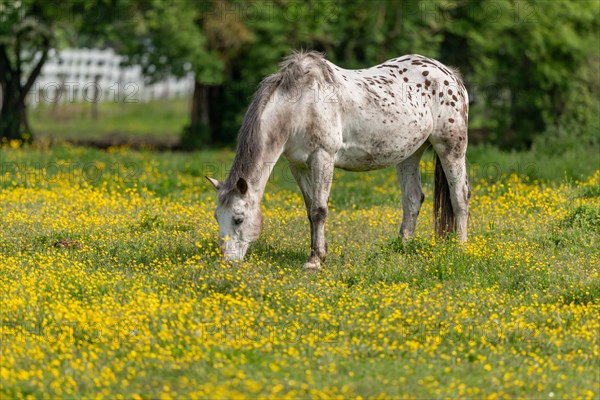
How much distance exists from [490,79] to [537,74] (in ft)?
4.78

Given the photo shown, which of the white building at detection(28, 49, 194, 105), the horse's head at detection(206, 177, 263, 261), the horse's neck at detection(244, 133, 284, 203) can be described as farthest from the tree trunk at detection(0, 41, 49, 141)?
the horse's head at detection(206, 177, 263, 261)

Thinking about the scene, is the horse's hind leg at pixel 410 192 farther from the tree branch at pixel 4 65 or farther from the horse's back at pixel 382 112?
the tree branch at pixel 4 65

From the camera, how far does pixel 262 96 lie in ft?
33.7

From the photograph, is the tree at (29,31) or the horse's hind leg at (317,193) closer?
the horse's hind leg at (317,193)

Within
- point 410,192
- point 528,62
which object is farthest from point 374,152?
point 528,62

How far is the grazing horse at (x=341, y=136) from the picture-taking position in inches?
392

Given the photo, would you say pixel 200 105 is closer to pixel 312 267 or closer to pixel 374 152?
pixel 374 152

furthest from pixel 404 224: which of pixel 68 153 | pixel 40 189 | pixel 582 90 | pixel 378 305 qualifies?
pixel 582 90

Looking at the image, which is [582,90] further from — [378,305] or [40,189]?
[378,305]

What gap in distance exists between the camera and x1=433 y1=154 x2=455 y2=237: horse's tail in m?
11.9

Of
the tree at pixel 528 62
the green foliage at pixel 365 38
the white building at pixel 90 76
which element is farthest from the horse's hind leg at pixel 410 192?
the white building at pixel 90 76

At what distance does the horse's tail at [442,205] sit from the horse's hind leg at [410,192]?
22cm

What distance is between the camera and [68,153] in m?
19.5

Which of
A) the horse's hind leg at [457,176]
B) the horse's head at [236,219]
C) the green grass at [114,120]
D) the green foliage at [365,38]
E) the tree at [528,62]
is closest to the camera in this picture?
the horse's head at [236,219]
